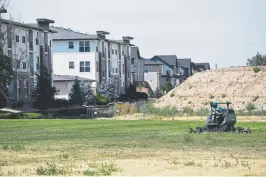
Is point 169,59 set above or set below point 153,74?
above

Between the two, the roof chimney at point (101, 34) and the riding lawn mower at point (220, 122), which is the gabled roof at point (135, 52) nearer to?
the roof chimney at point (101, 34)

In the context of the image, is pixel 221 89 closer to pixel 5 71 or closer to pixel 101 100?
pixel 101 100

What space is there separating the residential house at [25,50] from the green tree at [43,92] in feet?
8.95

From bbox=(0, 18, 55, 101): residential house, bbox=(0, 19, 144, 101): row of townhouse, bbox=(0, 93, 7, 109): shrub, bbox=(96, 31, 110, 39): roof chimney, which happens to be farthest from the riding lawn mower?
bbox=(96, 31, 110, 39): roof chimney

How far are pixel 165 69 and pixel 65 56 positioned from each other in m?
50.6

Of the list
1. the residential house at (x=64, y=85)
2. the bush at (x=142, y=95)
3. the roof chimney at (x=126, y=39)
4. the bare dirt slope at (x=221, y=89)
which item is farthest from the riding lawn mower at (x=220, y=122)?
the roof chimney at (x=126, y=39)

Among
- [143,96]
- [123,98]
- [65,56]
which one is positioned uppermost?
[65,56]

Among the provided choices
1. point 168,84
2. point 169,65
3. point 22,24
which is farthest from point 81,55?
point 169,65

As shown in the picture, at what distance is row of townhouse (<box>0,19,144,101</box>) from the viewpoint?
79.5 meters

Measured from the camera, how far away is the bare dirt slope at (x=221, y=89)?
293 ft

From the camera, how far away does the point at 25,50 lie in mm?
81750

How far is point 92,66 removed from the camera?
100 meters

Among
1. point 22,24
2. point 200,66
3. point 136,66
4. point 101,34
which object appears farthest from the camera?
point 200,66

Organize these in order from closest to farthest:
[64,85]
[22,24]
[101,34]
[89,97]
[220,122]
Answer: [220,122] → [22,24] → [89,97] → [64,85] → [101,34]
